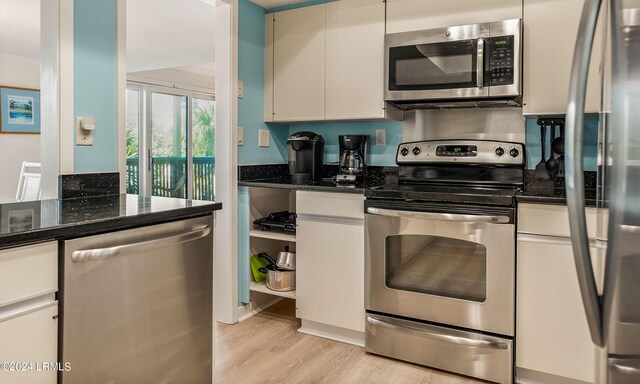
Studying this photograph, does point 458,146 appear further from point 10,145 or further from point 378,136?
point 10,145

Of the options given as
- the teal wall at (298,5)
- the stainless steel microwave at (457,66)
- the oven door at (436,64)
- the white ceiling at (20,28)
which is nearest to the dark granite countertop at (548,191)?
the stainless steel microwave at (457,66)

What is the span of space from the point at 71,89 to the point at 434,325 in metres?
1.96

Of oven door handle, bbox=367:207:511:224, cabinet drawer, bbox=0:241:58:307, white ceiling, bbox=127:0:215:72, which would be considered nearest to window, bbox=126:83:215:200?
white ceiling, bbox=127:0:215:72

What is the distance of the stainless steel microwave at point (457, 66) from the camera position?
88.7 inches

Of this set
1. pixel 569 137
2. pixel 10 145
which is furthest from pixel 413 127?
pixel 10 145

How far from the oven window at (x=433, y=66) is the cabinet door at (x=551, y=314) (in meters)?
0.90

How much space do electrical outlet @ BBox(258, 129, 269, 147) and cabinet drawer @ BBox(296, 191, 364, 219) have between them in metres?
0.63

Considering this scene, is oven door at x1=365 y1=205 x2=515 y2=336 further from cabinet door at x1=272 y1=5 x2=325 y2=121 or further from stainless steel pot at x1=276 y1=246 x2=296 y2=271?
cabinet door at x1=272 y1=5 x2=325 y2=121

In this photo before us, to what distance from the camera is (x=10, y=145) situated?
561 centimetres

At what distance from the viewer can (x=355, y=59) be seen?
2752 millimetres

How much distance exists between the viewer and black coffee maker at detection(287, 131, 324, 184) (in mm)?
2975

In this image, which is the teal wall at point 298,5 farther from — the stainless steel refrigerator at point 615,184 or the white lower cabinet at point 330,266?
the stainless steel refrigerator at point 615,184

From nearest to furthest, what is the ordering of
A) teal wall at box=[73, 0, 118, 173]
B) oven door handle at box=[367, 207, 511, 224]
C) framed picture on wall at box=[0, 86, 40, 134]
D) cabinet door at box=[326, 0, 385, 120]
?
teal wall at box=[73, 0, 118, 173], oven door handle at box=[367, 207, 511, 224], cabinet door at box=[326, 0, 385, 120], framed picture on wall at box=[0, 86, 40, 134]

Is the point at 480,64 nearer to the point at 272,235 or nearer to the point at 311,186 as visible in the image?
the point at 311,186
